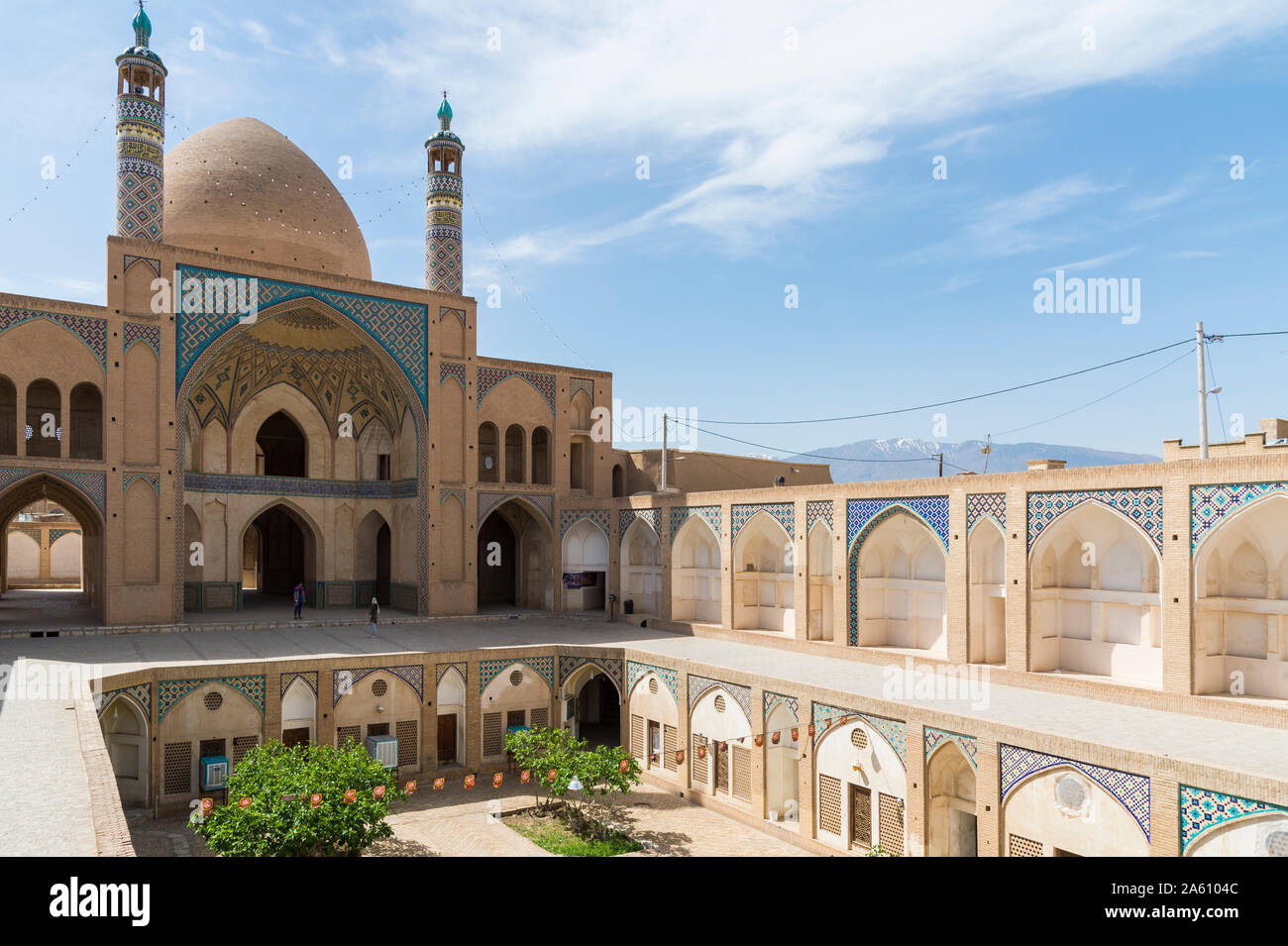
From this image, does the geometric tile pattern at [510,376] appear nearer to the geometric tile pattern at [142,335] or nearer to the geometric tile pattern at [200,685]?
the geometric tile pattern at [142,335]

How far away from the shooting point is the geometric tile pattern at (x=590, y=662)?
15180 millimetres

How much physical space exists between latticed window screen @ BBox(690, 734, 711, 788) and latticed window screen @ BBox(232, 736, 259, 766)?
244 inches

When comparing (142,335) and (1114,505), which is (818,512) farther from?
(142,335)

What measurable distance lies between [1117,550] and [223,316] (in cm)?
1514

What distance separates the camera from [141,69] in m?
17.0

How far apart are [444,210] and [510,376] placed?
418 centimetres

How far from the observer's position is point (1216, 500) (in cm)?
1002

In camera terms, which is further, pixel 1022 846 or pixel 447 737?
pixel 447 737

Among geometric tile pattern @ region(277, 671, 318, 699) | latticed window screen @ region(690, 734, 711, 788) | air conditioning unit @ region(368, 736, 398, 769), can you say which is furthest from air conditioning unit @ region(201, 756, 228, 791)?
latticed window screen @ region(690, 734, 711, 788)

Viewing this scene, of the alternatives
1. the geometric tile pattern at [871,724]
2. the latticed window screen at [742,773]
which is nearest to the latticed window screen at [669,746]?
the latticed window screen at [742,773]

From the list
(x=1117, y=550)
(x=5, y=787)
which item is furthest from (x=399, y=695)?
(x=1117, y=550)

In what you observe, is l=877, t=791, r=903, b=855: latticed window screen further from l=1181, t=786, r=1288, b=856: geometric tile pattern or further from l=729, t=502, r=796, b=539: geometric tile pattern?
l=729, t=502, r=796, b=539: geometric tile pattern

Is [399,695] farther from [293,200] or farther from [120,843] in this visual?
[293,200]

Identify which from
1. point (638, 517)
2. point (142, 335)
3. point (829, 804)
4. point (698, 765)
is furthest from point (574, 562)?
point (829, 804)
